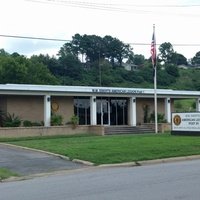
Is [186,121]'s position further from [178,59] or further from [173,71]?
[178,59]

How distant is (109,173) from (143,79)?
91566 millimetres

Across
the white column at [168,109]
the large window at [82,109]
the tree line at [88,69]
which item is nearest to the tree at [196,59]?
the tree line at [88,69]

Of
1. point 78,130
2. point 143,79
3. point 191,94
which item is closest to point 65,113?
point 78,130

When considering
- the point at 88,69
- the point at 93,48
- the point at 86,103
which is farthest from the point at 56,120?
the point at 93,48

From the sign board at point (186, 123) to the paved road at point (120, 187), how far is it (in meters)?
15.7

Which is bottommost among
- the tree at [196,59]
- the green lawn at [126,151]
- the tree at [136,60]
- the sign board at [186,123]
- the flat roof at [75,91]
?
the green lawn at [126,151]

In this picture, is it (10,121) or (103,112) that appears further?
→ (103,112)

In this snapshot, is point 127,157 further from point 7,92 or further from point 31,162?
point 7,92

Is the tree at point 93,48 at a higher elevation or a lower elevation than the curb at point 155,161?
higher

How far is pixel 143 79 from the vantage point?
349 ft

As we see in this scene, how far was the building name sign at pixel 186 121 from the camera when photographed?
3066 centimetres

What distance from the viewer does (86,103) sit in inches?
1646

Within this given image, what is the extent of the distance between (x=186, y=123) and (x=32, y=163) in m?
15.1

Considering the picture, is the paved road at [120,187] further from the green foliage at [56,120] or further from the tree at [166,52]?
the tree at [166,52]
